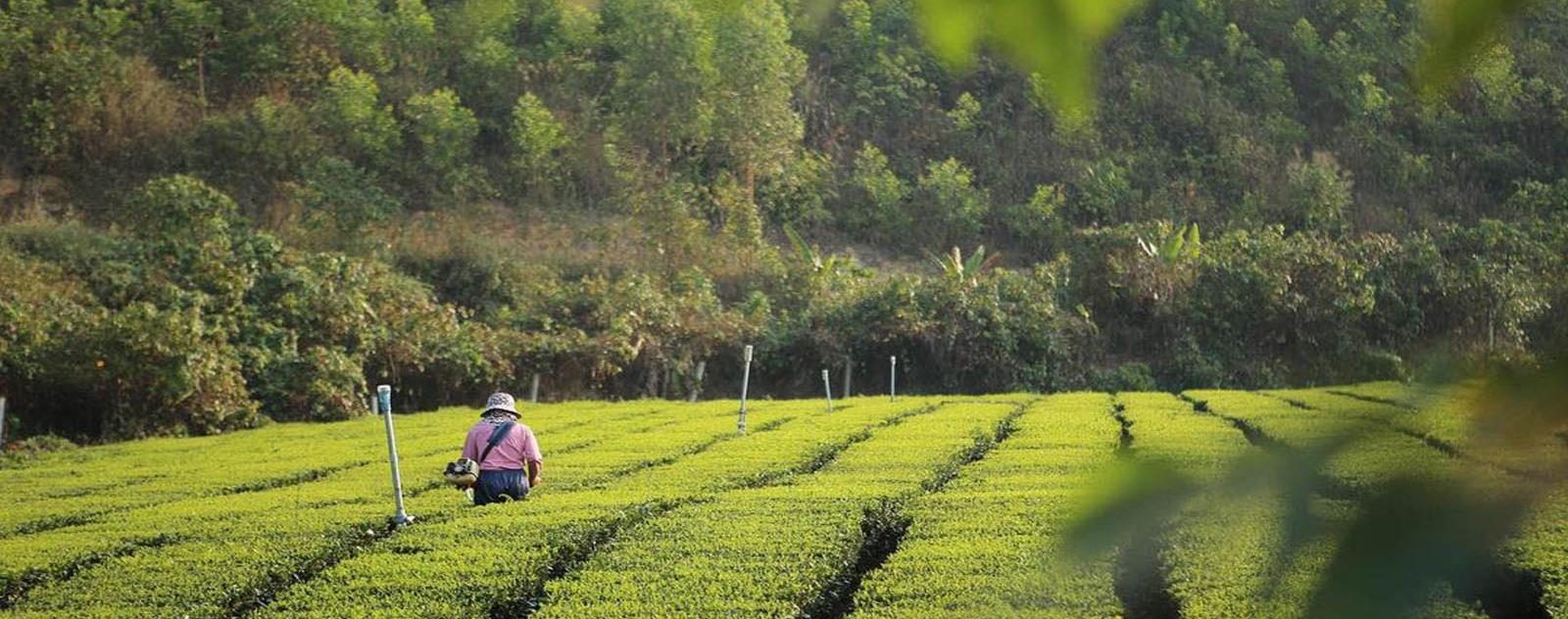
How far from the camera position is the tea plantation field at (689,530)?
54 cm

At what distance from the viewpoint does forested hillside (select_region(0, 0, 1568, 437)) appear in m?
17.8

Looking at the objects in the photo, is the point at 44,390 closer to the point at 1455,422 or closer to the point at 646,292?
the point at 646,292

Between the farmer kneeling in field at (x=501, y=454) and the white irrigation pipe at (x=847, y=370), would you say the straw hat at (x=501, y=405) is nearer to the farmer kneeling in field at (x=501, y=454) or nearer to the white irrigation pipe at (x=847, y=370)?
the farmer kneeling in field at (x=501, y=454)

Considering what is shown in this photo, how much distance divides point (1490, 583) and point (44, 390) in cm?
1682

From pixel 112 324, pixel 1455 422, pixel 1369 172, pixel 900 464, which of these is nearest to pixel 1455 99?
pixel 1455 422

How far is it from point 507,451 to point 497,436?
25 centimetres

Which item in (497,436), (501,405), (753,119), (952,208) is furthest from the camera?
(952,208)

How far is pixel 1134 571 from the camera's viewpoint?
57 centimetres

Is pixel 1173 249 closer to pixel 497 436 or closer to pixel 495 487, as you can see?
pixel 495 487

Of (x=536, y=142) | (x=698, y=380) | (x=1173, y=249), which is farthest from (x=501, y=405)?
(x=536, y=142)

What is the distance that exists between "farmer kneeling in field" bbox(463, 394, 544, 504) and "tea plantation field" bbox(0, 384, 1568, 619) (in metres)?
0.18

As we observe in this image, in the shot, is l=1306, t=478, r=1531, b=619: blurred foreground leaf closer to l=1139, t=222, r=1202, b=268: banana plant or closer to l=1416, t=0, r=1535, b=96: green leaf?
l=1416, t=0, r=1535, b=96: green leaf

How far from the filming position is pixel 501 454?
28.1 ft

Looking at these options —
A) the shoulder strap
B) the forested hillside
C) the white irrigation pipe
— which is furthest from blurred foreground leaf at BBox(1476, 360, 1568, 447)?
the white irrigation pipe
